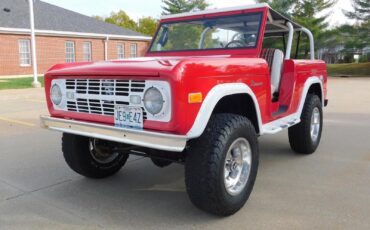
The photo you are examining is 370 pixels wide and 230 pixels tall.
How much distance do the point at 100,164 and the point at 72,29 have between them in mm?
21700

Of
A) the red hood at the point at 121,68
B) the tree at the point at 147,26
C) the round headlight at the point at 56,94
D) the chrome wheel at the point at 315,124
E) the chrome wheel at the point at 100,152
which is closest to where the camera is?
the red hood at the point at 121,68

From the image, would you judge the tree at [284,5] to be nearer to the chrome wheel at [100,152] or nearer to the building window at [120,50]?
the building window at [120,50]

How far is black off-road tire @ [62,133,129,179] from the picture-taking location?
4.04 meters

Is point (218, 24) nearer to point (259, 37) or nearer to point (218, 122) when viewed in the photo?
point (259, 37)

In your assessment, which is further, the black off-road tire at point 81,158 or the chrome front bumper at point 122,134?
the black off-road tire at point 81,158

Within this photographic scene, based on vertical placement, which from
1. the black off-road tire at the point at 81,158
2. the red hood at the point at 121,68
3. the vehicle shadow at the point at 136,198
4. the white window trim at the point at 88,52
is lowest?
the vehicle shadow at the point at 136,198

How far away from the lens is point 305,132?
16.6 feet

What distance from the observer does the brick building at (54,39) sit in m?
21.2

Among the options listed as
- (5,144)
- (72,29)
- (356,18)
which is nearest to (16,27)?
(72,29)

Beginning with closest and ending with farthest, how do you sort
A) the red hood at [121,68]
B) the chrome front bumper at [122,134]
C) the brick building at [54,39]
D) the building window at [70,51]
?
the chrome front bumper at [122,134]
the red hood at [121,68]
the brick building at [54,39]
the building window at [70,51]

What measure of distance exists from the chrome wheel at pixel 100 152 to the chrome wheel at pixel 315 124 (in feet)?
9.58

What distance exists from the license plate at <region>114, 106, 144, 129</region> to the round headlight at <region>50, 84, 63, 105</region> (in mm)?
777

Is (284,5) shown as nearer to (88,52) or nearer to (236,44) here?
(88,52)

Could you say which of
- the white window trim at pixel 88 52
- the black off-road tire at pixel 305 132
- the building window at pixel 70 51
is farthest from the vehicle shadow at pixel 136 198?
the white window trim at pixel 88 52
